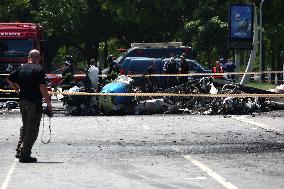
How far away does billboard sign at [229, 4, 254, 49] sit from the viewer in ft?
126

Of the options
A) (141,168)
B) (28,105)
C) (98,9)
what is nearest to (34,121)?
(28,105)

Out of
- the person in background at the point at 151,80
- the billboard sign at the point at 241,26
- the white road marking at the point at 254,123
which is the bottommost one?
the white road marking at the point at 254,123

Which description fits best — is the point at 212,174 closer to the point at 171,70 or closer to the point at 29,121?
the point at 29,121

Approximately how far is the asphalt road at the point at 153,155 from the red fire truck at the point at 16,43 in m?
11.5

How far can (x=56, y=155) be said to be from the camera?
53.1 ft

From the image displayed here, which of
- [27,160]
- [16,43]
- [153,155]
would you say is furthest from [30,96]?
[16,43]

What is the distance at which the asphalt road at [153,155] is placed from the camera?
12523 mm

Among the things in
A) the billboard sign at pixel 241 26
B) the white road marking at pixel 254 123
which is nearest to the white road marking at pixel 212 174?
the white road marking at pixel 254 123

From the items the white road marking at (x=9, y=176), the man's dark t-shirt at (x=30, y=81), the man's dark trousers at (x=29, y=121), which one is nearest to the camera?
the white road marking at (x=9, y=176)

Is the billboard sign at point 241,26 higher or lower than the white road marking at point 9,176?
higher

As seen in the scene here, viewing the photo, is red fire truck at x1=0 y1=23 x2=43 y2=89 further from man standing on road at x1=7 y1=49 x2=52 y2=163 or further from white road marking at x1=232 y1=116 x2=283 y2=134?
man standing on road at x1=7 y1=49 x2=52 y2=163

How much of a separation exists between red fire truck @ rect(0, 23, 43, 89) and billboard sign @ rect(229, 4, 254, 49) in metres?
7.74

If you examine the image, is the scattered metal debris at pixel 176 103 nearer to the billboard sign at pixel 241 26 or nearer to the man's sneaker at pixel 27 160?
the billboard sign at pixel 241 26

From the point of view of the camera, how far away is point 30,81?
50.9 ft
